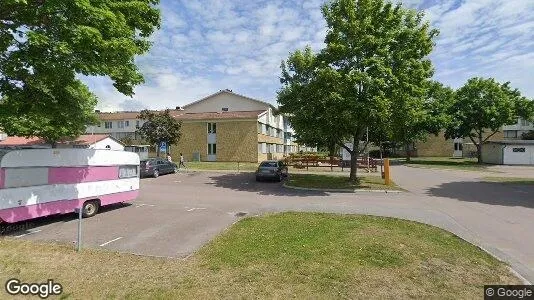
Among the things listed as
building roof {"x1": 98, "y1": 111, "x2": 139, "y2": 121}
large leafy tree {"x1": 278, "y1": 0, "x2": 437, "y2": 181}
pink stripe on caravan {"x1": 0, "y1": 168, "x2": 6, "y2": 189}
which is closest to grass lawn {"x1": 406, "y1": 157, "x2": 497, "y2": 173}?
large leafy tree {"x1": 278, "y1": 0, "x2": 437, "y2": 181}

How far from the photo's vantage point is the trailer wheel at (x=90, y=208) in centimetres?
1282

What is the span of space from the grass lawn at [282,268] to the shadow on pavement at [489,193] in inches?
342

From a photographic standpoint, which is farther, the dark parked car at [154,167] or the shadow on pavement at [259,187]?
the dark parked car at [154,167]

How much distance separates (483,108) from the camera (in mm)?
44469

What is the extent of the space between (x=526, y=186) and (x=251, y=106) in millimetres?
39742

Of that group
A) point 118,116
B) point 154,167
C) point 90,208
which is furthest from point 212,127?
point 90,208

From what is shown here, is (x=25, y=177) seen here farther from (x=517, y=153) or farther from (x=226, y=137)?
(x=517, y=153)

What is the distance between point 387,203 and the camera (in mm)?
16109

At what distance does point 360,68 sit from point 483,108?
33.5 meters

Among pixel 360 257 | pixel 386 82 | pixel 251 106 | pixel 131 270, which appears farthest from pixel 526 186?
pixel 251 106

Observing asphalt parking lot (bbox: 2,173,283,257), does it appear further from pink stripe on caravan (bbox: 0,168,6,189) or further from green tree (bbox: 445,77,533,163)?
green tree (bbox: 445,77,533,163)

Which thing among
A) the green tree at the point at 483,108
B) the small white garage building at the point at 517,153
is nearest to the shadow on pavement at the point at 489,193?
the green tree at the point at 483,108

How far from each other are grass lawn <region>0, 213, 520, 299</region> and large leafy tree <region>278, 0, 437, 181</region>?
1018 cm

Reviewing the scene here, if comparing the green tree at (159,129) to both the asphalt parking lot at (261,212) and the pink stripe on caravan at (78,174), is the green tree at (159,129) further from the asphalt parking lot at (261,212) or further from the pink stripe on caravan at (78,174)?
the pink stripe on caravan at (78,174)
